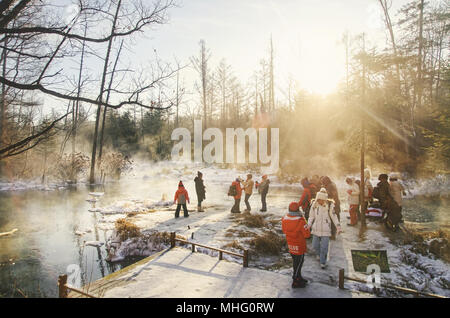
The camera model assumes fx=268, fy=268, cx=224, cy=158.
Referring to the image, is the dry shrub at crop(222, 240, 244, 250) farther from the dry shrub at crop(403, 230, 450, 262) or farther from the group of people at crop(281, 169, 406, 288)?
the dry shrub at crop(403, 230, 450, 262)

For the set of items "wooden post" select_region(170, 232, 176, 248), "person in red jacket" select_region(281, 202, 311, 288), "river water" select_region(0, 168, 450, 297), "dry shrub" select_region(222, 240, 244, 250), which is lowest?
Result: "river water" select_region(0, 168, 450, 297)

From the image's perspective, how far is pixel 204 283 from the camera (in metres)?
5.88

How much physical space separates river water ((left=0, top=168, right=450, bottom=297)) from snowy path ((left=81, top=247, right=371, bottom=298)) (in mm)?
2133

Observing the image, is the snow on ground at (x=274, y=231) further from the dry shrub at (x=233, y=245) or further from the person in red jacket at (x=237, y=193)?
the person in red jacket at (x=237, y=193)

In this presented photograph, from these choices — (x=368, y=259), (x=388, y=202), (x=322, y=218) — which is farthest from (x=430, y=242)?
(x=322, y=218)

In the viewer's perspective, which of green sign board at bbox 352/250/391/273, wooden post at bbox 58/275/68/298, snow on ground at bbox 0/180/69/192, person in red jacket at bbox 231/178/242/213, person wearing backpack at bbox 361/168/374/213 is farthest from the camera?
snow on ground at bbox 0/180/69/192

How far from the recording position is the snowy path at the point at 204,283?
541 centimetres

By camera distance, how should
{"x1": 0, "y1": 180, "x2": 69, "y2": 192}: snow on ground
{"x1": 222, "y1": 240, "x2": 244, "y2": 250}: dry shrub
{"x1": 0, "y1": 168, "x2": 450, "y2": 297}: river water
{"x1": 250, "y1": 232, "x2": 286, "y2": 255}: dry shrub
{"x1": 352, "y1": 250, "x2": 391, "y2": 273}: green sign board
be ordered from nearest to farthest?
{"x1": 352, "y1": 250, "x2": 391, "y2": 273}: green sign board
{"x1": 0, "y1": 168, "x2": 450, "y2": 297}: river water
{"x1": 250, "y1": 232, "x2": 286, "y2": 255}: dry shrub
{"x1": 222, "y1": 240, "x2": 244, "y2": 250}: dry shrub
{"x1": 0, "y1": 180, "x2": 69, "y2": 192}: snow on ground

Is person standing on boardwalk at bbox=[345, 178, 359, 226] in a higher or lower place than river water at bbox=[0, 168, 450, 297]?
higher

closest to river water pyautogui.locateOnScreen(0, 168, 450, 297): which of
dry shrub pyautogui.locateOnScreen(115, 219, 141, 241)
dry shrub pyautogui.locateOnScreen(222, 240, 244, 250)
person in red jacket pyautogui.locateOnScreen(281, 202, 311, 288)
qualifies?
dry shrub pyautogui.locateOnScreen(115, 219, 141, 241)

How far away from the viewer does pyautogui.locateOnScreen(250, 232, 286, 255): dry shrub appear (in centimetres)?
853

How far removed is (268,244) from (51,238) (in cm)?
897

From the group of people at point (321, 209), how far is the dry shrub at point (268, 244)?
1.13m
